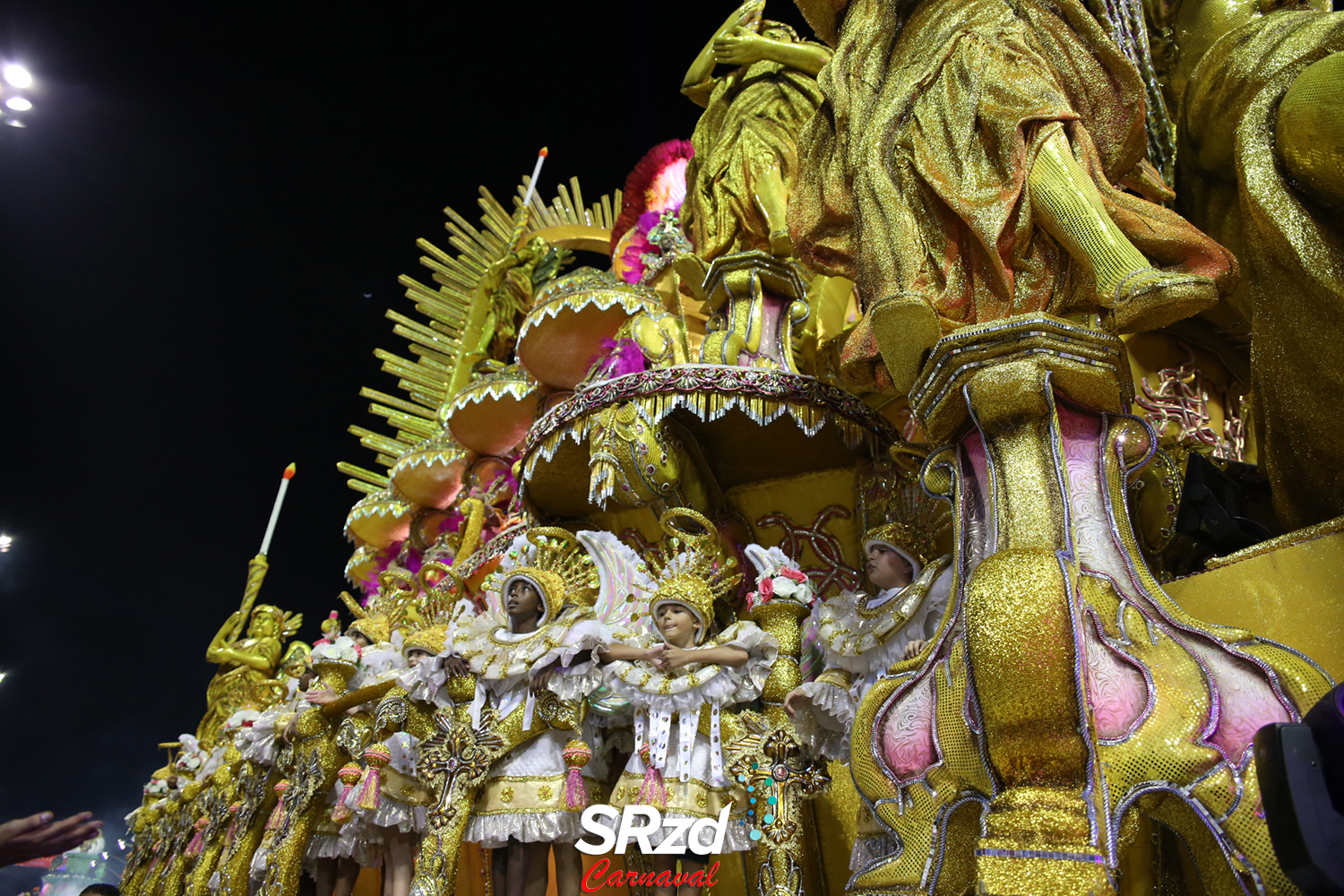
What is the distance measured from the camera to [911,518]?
12.3 feet

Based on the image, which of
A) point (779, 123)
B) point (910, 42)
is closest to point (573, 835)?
point (910, 42)

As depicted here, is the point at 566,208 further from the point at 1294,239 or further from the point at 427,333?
the point at 1294,239

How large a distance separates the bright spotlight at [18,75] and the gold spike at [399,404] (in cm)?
339

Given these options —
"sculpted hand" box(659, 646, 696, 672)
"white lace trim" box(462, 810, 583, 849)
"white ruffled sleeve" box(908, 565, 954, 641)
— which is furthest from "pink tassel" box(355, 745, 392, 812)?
"white ruffled sleeve" box(908, 565, 954, 641)

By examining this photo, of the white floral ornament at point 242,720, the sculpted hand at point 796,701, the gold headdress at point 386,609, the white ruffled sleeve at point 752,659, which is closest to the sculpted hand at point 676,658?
the white ruffled sleeve at point 752,659

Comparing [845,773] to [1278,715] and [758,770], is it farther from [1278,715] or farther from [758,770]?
[1278,715]

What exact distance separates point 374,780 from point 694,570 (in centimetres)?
184

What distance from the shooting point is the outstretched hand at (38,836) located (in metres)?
2.20

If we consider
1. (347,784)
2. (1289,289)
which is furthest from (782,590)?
(347,784)

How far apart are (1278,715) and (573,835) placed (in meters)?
2.80

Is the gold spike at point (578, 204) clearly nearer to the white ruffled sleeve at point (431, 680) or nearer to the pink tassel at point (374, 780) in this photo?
the white ruffled sleeve at point (431, 680)

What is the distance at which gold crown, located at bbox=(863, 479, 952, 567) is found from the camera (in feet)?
11.3

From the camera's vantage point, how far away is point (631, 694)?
371 cm

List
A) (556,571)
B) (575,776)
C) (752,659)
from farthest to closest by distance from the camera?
(556,571) → (575,776) → (752,659)
